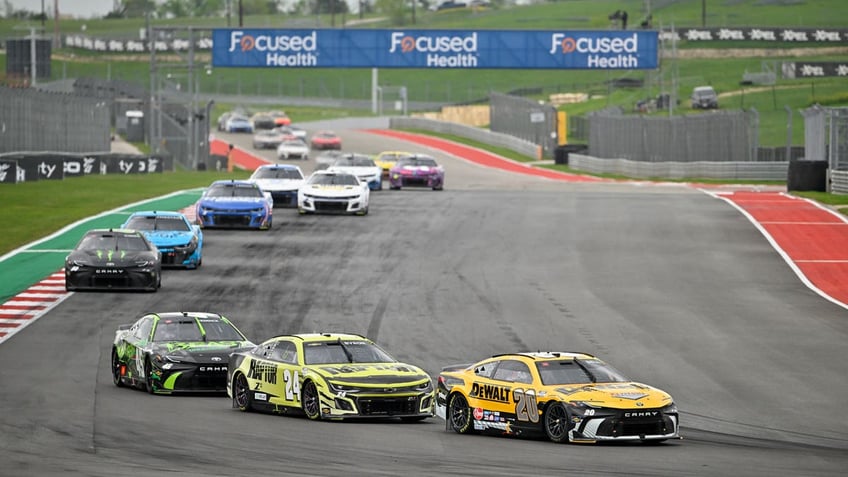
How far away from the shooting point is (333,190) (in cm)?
4491

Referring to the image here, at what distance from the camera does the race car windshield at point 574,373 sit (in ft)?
54.2

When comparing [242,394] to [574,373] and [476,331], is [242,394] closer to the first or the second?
[574,373]

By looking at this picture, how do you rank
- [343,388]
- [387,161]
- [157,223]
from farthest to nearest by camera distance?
[387,161]
[157,223]
[343,388]

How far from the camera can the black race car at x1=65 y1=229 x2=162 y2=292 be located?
30109 mm

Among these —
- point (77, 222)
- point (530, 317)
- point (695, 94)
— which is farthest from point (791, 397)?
point (695, 94)

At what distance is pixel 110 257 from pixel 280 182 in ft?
56.8

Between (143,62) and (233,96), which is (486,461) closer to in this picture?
(233,96)

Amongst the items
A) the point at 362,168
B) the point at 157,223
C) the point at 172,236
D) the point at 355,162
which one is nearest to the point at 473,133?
the point at 355,162

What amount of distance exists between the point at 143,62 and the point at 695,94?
82904mm

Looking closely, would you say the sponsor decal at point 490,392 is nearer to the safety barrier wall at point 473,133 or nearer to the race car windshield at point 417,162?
the race car windshield at point 417,162

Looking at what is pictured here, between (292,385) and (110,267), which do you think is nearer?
(292,385)

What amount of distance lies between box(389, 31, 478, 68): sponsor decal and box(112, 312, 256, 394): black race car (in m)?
61.4

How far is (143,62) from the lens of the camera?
16800 cm

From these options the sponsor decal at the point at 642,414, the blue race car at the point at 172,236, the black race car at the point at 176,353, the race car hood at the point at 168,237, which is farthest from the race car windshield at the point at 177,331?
the race car hood at the point at 168,237
